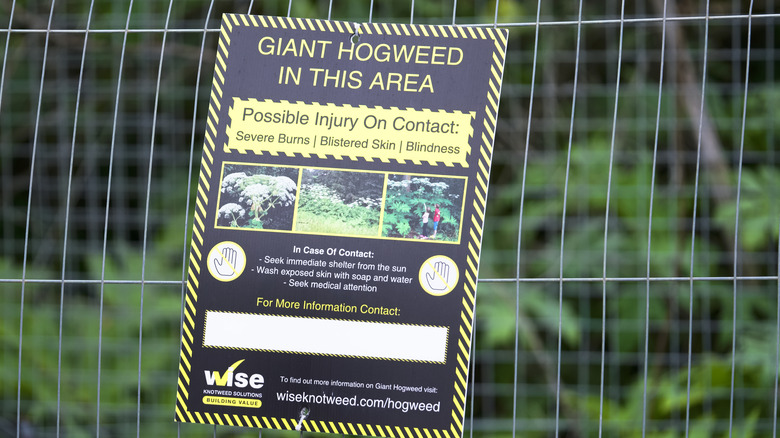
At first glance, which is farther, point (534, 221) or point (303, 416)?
point (534, 221)

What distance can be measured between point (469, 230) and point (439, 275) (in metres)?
0.07

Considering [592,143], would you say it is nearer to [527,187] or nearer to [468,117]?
[527,187]

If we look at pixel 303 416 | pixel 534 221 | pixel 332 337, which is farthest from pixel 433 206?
pixel 534 221

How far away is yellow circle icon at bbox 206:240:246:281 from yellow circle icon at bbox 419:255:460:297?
0.26 metres

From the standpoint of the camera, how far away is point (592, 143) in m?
2.06

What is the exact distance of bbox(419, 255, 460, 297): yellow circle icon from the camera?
1104 mm

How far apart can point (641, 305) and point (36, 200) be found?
165 centimetres

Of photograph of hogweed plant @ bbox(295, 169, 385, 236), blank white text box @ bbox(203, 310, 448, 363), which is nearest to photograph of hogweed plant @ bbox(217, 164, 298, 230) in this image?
photograph of hogweed plant @ bbox(295, 169, 385, 236)

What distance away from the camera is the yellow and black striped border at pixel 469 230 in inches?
43.5

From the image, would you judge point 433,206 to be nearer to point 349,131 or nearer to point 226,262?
point 349,131

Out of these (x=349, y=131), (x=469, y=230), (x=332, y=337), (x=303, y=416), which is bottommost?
(x=303, y=416)

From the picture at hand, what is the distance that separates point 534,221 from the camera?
207cm

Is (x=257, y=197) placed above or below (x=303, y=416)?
above

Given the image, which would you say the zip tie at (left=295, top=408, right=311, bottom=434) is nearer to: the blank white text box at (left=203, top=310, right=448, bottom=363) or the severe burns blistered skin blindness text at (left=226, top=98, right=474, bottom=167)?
the blank white text box at (left=203, top=310, right=448, bottom=363)
